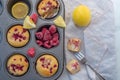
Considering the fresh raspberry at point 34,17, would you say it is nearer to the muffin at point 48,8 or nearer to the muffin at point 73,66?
the muffin at point 48,8

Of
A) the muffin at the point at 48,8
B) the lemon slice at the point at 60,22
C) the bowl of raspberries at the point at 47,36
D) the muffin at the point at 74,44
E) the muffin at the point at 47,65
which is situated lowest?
the muffin at the point at 47,65

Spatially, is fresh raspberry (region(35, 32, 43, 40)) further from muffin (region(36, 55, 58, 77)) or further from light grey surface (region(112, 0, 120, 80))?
light grey surface (region(112, 0, 120, 80))

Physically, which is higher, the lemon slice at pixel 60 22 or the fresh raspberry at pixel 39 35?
the lemon slice at pixel 60 22

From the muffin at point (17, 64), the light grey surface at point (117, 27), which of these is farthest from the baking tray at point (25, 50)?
the light grey surface at point (117, 27)

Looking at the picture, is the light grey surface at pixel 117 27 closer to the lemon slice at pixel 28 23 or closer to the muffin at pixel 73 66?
the muffin at pixel 73 66

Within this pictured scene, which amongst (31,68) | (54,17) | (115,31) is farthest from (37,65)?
(115,31)

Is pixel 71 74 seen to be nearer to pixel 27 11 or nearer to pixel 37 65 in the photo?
pixel 37 65
